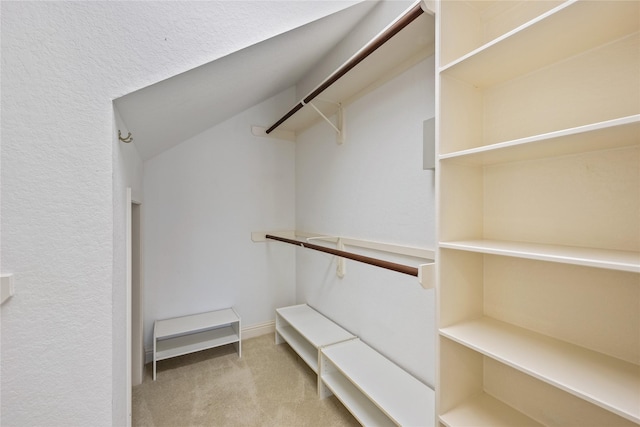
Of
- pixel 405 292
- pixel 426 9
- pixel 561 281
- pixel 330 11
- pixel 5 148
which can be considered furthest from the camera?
pixel 405 292

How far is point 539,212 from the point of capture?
1030 millimetres

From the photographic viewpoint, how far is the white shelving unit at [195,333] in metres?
2.33

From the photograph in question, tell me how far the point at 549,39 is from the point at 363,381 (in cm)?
180

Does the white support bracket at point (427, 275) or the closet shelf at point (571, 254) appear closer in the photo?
the closet shelf at point (571, 254)

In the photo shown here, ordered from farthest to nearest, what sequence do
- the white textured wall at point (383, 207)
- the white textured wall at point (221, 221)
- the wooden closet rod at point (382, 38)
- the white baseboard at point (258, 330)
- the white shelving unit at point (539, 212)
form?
the white baseboard at point (258, 330) < the white textured wall at point (221, 221) < the white textured wall at point (383, 207) < the wooden closet rod at point (382, 38) < the white shelving unit at point (539, 212)

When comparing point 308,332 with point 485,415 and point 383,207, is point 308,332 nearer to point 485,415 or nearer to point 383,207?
point 383,207

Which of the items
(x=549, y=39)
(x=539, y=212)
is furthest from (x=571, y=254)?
(x=549, y=39)

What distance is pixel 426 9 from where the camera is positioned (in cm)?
113

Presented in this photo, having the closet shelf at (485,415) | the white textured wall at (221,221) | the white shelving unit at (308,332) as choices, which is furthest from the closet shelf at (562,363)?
the white textured wall at (221,221)

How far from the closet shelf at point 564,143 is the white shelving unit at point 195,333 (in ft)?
7.81

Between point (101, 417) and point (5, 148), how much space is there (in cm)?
98

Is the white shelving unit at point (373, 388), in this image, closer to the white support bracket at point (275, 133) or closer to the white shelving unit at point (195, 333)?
the white shelving unit at point (195, 333)

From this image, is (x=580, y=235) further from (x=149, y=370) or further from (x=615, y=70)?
(x=149, y=370)

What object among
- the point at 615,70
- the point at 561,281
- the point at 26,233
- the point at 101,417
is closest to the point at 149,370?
the point at 101,417
